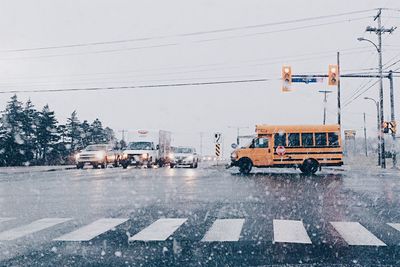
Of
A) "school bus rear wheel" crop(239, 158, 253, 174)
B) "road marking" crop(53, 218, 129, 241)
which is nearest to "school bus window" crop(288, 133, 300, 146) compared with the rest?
"school bus rear wheel" crop(239, 158, 253, 174)

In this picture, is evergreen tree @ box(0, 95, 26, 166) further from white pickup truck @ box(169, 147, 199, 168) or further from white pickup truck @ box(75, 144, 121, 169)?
→ white pickup truck @ box(169, 147, 199, 168)

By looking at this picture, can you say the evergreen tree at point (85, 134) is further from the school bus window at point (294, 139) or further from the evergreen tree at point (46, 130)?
the school bus window at point (294, 139)

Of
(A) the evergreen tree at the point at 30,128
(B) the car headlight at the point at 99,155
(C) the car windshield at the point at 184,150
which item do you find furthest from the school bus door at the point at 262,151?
(A) the evergreen tree at the point at 30,128

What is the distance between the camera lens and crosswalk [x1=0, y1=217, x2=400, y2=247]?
7422 mm

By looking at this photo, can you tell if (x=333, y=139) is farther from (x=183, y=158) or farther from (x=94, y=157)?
(x=94, y=157)

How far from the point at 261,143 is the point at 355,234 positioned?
1900 centimetres

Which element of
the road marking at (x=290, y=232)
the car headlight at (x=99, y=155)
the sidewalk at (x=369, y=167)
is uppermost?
the car headlight at (x=99, y=155)

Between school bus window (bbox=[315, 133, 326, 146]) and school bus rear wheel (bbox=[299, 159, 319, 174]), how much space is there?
0.97m

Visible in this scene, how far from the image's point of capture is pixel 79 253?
6.46m

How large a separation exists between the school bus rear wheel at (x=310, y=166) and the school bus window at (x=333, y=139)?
53.2 inches

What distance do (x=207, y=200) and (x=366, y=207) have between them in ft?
13.0

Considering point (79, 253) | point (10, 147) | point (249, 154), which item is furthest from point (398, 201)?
point (10, 147)

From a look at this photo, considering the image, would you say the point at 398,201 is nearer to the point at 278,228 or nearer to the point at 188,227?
the point at 278,228

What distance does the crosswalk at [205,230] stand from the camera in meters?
7.42
